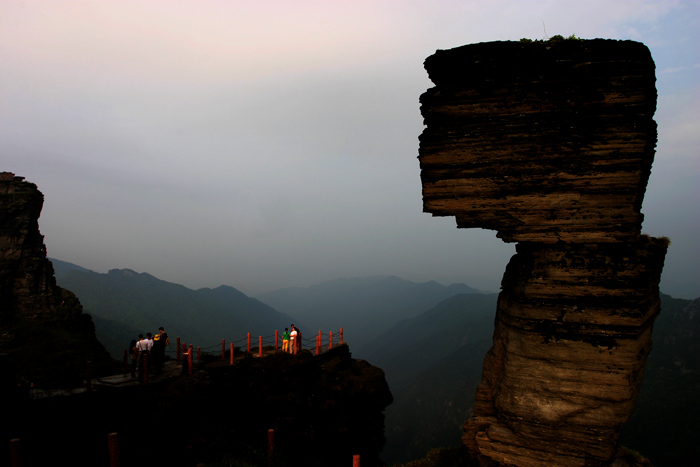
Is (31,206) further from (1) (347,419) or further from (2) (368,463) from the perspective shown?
(2) (368,463)

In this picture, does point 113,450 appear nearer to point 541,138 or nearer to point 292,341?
point 541,138

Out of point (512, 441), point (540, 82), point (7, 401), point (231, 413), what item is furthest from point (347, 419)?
point (540, 82)

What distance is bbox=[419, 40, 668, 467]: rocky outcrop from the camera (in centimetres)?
863

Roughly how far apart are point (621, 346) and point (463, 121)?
6653 millimetres

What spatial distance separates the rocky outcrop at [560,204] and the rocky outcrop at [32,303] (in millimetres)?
23269

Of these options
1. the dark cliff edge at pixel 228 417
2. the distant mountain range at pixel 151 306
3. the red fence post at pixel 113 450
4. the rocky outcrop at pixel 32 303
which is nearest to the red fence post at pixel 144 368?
the dark cliff edge at pixel 228 417

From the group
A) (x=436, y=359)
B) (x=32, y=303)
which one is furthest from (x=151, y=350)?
(x=436, y=359)

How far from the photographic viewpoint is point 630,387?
8758mm

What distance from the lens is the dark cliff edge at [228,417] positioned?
36.4 ft

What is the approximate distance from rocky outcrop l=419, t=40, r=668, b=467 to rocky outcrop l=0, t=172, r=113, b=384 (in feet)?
76.3

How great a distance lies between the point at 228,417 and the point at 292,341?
5797mm

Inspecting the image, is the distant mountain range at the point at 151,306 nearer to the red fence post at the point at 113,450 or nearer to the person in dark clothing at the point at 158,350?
the person in dark clothing at the point at 158,350

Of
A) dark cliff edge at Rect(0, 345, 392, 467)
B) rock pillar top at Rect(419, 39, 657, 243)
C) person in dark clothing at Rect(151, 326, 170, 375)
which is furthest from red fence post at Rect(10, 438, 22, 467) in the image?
person in dark clothing at Rect(151, 326, 170, 375)

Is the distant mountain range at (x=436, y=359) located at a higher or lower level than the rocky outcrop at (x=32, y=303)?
lower
